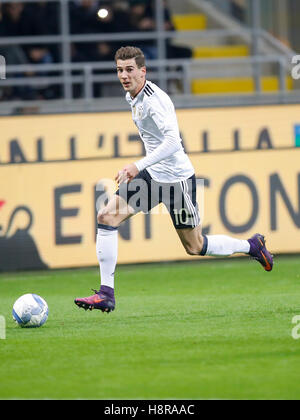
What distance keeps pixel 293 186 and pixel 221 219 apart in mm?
1012

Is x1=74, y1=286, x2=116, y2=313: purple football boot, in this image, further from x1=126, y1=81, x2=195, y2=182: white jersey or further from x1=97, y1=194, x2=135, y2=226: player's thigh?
x1=126, y1=81, x2=195, y2=182: white jersey

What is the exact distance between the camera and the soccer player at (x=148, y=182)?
25.1ft

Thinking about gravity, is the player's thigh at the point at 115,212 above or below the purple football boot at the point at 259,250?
above

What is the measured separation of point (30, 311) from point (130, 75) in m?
2.01

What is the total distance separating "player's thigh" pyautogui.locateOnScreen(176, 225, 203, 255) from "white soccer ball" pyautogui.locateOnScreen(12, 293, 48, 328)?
4.41 ft

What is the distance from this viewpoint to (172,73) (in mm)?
14070

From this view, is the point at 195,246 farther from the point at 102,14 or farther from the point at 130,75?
the point at 102,14

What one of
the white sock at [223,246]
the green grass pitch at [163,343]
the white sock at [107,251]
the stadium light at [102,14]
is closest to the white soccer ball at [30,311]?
the green grass pitch at [163,343]

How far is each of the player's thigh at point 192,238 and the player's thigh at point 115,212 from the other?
540 mm

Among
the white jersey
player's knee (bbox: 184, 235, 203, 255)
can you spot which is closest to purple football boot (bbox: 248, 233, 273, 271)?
player's knee (bbox: 184, 235, 203, 255)

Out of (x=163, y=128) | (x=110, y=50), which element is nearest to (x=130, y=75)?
(x=163, y=128)

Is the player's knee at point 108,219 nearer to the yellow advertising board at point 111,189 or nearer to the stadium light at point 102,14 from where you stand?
the yellow advertising board at point 111,189

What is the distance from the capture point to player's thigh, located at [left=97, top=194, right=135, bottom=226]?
7789 millimetres

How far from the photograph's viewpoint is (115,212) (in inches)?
307
